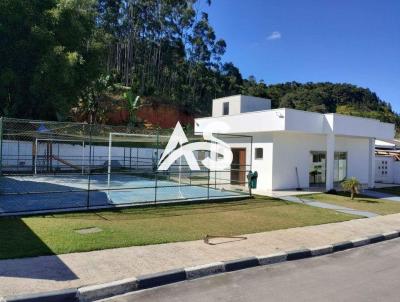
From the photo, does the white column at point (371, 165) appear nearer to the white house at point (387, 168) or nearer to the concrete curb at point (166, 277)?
the white house at point (387, 168)

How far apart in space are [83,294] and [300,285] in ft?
11.3

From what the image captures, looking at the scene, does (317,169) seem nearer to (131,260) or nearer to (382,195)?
(382,195)

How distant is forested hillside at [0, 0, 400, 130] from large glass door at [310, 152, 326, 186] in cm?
1587

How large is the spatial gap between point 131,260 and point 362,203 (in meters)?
13.2

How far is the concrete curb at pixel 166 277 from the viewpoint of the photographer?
5.41 meters

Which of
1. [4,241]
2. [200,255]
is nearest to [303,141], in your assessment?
[200,255]

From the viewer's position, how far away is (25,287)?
560 cm

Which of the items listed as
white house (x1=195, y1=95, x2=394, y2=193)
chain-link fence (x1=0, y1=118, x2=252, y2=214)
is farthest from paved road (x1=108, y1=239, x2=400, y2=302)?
white house (x1=195, y1=95, x2=394, y2=193)

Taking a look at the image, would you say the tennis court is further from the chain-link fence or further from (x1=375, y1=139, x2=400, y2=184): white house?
(x1=375, y1=139, x2=400, y2=184): white house

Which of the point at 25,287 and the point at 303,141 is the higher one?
the point at 303,141

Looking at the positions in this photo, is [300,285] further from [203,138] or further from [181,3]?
[181,3]

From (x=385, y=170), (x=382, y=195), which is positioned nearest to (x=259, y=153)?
(x=382, y=195)

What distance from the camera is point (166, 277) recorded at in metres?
6.53

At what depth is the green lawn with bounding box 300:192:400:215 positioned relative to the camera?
15.9 metres
